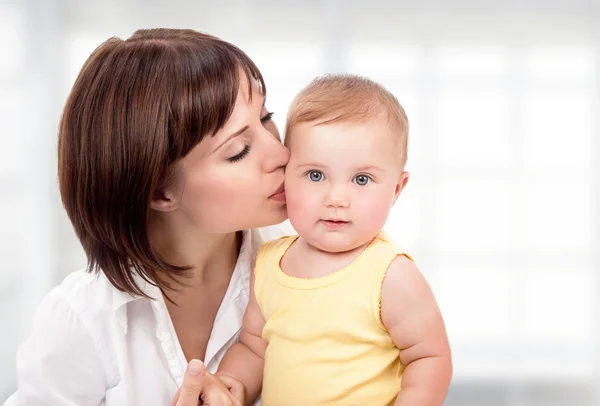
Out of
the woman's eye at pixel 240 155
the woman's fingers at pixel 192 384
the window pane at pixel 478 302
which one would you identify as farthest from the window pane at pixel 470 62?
the woman's fingers at pixel 192 384

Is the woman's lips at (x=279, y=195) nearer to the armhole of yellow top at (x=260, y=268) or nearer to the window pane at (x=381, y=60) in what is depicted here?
the armhole of yellow top at (x=260, y=268)

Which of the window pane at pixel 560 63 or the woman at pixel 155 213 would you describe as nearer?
the woman at pixel 155 213

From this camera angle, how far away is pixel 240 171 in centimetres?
177

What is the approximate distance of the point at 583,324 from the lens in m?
3.90

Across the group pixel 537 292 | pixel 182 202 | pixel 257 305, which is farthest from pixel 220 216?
pixel 537 292

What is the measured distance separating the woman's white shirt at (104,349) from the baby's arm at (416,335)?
0.53 metres

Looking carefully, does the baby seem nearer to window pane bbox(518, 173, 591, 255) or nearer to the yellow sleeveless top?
the yellow sleeveless top

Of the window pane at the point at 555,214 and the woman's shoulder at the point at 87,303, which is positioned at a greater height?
the woman's shoulder at the point at 87,303

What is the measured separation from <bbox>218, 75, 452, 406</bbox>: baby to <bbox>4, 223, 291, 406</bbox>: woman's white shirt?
0.35m

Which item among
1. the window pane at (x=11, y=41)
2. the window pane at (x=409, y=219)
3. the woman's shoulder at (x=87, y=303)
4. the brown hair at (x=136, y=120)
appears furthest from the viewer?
the window pane at (x=409, y=219)

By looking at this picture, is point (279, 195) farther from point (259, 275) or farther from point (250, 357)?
point (250, 357)

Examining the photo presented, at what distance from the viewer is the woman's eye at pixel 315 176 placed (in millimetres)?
1663

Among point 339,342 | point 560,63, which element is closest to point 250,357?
point 339,342

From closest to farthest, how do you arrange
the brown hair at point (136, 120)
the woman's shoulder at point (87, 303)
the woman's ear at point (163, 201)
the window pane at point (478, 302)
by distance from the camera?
the brown hair at point (136, 120)
the woman's ear at point (163, 201)
the woman's shoulder at point (87, 303)
the window pane at point (478, 302)
